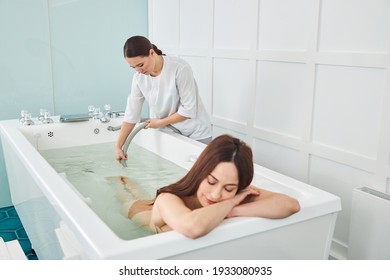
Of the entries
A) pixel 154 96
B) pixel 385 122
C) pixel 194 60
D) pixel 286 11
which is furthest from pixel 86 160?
pixel 385 122

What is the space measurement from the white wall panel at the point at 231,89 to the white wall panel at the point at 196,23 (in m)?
0.21

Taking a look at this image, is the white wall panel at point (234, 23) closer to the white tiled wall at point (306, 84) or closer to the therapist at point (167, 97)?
the white tiled wall at point (306, 84)

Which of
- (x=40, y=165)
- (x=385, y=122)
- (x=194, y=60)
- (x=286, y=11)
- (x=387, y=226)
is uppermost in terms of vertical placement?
(x=286, y=11)

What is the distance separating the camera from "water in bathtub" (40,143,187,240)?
190 cm

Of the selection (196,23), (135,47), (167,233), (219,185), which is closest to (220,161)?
(219,185)

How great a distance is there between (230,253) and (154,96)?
132 centimetres

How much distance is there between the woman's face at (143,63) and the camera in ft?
6.92

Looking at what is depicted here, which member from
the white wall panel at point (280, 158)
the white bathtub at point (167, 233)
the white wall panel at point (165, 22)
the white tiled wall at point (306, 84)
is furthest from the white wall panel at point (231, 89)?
the white wall panel at point (165, 22)

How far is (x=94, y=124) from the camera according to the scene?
2.98 m

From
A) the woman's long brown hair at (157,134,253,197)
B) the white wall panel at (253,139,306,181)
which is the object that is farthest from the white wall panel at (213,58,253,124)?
the woman's long brown hair at (157,134,253,197)

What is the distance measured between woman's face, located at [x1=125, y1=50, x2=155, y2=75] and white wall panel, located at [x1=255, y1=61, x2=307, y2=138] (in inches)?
24.0

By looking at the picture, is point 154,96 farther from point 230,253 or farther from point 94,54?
point 230,253

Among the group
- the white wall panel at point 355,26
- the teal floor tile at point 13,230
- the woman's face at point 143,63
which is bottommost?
the teal floor tile at point 13,230

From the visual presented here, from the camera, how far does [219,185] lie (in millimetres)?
1341
